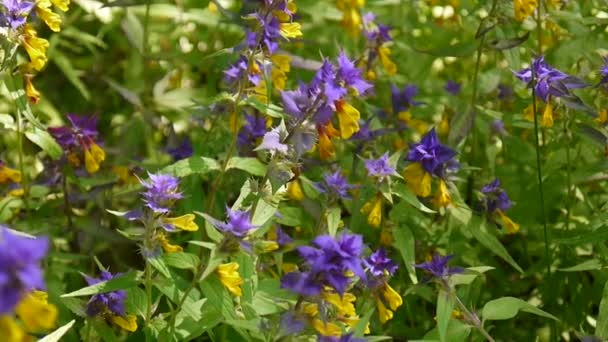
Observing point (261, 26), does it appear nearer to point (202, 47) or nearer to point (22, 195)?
point (22, 195)

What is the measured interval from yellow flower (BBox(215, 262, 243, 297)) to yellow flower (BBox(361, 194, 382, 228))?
1.36 ft

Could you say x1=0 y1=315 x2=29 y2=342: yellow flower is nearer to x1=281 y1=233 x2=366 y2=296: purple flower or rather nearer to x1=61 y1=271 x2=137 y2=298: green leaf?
x1=281 y1=233 x2=366 y2=296: purple flower

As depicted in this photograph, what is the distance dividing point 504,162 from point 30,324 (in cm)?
218

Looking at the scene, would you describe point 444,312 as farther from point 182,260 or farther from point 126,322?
point 126,322

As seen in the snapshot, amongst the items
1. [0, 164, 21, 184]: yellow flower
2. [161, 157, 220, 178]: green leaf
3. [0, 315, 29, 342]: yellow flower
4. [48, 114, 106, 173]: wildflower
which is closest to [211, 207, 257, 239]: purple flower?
[161, 157, 220, 178]: green leaf

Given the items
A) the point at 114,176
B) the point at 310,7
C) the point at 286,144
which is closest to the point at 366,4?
the point at 310,7

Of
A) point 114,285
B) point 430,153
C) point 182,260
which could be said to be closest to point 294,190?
point 430,153

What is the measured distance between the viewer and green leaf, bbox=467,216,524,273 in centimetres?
223

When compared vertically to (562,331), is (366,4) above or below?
above

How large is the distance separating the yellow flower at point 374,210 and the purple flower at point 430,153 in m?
0.12

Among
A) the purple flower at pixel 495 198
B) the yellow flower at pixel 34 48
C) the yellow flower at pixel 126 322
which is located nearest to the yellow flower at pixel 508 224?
the purple flower at pixel 495 198

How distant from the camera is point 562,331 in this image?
2.54 m

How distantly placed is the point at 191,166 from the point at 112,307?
1.31 ft

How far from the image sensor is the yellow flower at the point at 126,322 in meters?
1.93
